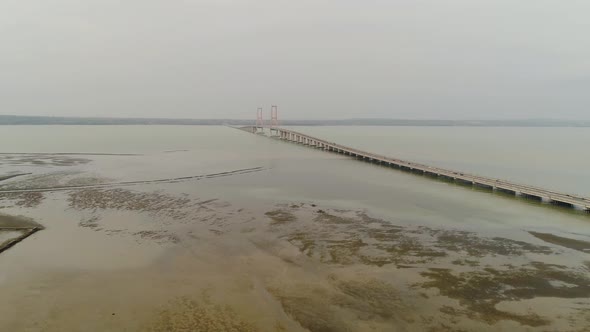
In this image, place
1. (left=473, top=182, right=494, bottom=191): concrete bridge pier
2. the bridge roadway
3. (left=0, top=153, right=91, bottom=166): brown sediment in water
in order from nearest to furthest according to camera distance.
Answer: the bridge roadway → (left=473, top=182, right=494, bottom=191): concrete bridge pier → (left=0, top=153, right=91, bottom=166): brown sediment in water

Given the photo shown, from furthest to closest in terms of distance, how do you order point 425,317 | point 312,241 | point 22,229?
point 22,229 → point 312,241 → point 425,317

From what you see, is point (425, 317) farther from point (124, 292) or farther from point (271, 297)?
point (124, 292)

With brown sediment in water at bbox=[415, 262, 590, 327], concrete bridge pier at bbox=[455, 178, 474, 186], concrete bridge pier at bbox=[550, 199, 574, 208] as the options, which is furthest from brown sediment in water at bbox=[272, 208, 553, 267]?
concrete bridge pier at bbox=[455, 178, 474, 186]

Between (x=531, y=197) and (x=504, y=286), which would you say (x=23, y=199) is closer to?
(x=504, y=286)

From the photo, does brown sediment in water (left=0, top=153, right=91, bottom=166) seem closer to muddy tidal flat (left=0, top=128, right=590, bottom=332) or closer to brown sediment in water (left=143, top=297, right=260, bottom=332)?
muddy tidal flat (left=0, top=128, right=590, bottom=332)

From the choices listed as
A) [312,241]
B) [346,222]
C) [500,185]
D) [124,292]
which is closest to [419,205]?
[346,222]

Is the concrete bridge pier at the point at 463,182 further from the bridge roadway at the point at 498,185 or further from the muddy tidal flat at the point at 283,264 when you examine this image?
the muddy tidal flat at the point at 283,264
